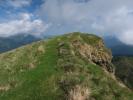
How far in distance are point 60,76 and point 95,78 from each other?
435 centimetres

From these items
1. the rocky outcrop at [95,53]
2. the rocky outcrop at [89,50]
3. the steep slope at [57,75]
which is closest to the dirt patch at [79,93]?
the steep slope at [57,75]

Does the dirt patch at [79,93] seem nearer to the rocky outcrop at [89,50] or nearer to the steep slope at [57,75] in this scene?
the steep slope at [57,75]

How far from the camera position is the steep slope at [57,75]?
29.2m

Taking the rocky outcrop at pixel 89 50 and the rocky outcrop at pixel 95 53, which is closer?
the rocky outcrop at pixel 89 50

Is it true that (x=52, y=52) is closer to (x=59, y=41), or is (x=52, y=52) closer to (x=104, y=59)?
(x=59, y=41)

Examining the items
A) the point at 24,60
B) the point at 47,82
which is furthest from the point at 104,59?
the point at 47,82

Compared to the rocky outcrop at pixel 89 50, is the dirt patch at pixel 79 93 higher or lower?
lower

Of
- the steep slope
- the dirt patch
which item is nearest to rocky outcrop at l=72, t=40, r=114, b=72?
the steep slope

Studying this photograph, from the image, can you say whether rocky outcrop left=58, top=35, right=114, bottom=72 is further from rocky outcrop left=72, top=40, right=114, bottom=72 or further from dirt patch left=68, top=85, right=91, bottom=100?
dirt patch left=68, top=85, right=91, bottom=100

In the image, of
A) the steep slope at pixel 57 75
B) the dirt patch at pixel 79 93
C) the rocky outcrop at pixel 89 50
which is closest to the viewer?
the dirt patch at pixel 79 93

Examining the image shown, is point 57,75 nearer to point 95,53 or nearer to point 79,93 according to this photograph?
point 79,93

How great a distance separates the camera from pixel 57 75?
32688mm

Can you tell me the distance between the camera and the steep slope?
29.2m

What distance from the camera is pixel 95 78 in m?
31.6
